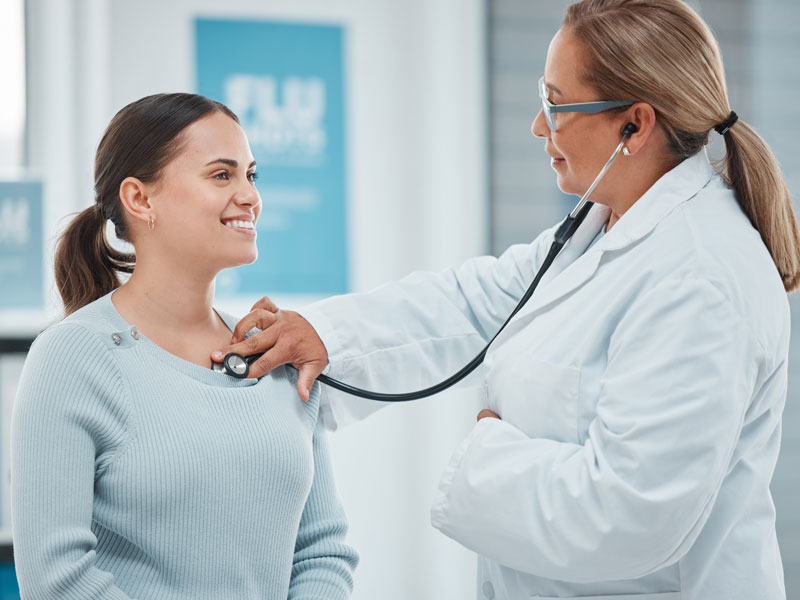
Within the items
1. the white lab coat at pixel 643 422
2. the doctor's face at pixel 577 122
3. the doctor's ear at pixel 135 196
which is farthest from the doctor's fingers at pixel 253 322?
the doctor's face at pixel 577 122

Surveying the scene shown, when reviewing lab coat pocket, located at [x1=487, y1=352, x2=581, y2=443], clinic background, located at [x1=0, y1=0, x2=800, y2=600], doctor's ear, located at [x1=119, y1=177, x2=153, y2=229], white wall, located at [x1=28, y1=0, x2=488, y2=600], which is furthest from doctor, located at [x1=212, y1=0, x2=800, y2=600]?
white wall, located at [x1=28, y1=0, x2=488, y2=600]

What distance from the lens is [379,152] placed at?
2.92 m

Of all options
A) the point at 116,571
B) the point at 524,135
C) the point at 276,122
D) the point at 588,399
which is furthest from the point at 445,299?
the point at 276,122

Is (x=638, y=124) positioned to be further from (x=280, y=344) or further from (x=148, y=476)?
(x=148, y=476)

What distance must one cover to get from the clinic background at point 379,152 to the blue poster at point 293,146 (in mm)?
26

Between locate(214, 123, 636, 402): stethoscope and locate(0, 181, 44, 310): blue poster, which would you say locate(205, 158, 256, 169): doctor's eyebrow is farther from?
locate(0, 181, 44, 310): blue poster

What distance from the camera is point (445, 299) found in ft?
4.85

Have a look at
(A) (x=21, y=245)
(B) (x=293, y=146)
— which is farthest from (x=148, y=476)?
(B) (x=293, y=146)

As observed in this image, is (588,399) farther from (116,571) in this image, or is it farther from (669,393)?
(116,571)

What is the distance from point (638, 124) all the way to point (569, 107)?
0.10 meters

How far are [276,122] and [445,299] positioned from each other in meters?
1.61

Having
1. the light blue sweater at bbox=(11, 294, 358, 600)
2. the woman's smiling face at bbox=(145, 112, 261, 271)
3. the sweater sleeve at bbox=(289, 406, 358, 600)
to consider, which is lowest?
the sweater sleeve at bbox=(289, 406, 358, 600)

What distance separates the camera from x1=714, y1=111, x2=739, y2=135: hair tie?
1.12 metres

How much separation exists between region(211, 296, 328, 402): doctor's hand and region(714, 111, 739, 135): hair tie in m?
0.68
